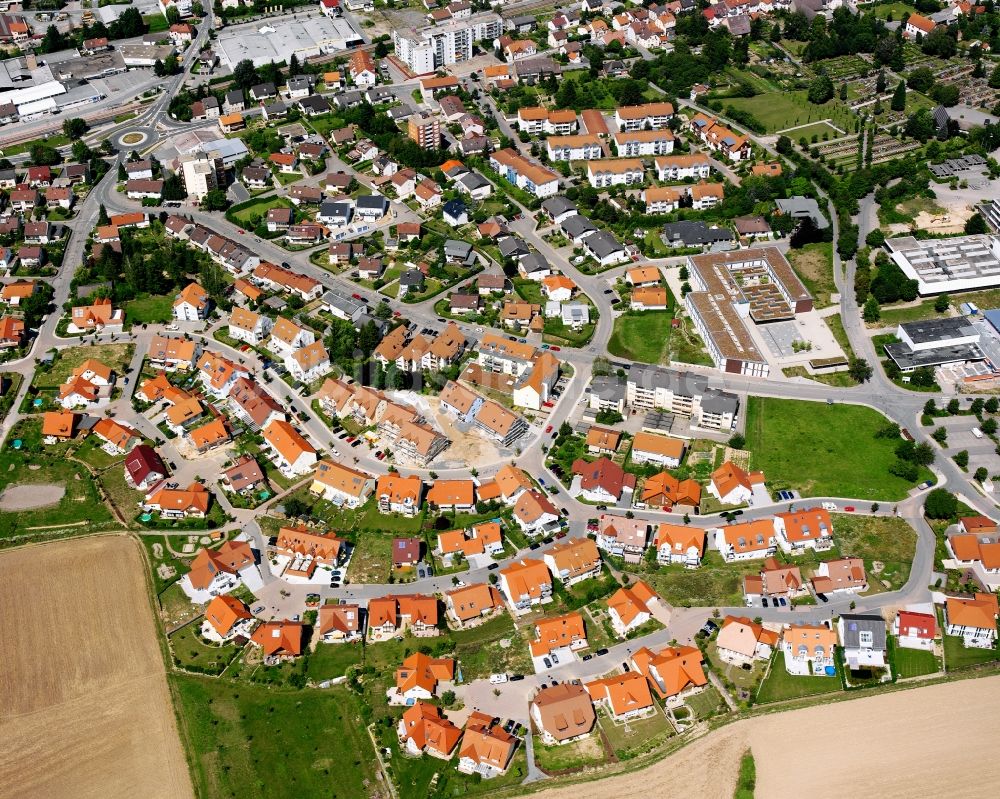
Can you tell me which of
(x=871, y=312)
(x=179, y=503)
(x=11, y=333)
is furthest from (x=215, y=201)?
(x=871, y=312)

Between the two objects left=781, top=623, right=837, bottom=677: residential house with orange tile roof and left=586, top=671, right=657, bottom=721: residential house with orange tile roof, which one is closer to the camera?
left=586, top=671, right=657, bottom=721: residential house with orange tile roof

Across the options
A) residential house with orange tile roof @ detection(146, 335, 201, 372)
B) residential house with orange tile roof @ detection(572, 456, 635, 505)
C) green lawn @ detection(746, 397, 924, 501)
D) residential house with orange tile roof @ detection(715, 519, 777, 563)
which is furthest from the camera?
residential house with orange tile roof @ detection(146, 335, 201, 372)

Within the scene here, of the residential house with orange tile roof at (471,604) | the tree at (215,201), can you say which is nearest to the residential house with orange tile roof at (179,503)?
the residential house with orange tile roof at (471,604)

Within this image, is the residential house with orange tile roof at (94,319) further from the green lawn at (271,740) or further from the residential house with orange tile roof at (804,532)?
the residential house with orange tile roof at (804,532)

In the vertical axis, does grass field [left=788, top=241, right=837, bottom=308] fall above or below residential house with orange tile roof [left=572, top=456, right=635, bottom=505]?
above

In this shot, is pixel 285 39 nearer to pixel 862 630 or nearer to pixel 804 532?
pixel 804 532

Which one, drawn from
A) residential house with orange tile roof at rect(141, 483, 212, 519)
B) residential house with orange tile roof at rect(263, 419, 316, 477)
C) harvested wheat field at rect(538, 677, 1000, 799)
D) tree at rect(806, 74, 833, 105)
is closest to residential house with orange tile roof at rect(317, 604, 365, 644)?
residential house with orange tile roof at rect(141, 483, 212, 519)

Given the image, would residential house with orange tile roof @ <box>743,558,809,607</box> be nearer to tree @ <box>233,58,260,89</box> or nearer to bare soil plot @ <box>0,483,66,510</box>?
bare soil plot @ <box>0,483,66,510</box>

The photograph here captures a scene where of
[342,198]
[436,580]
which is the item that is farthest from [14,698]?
[342,198]
